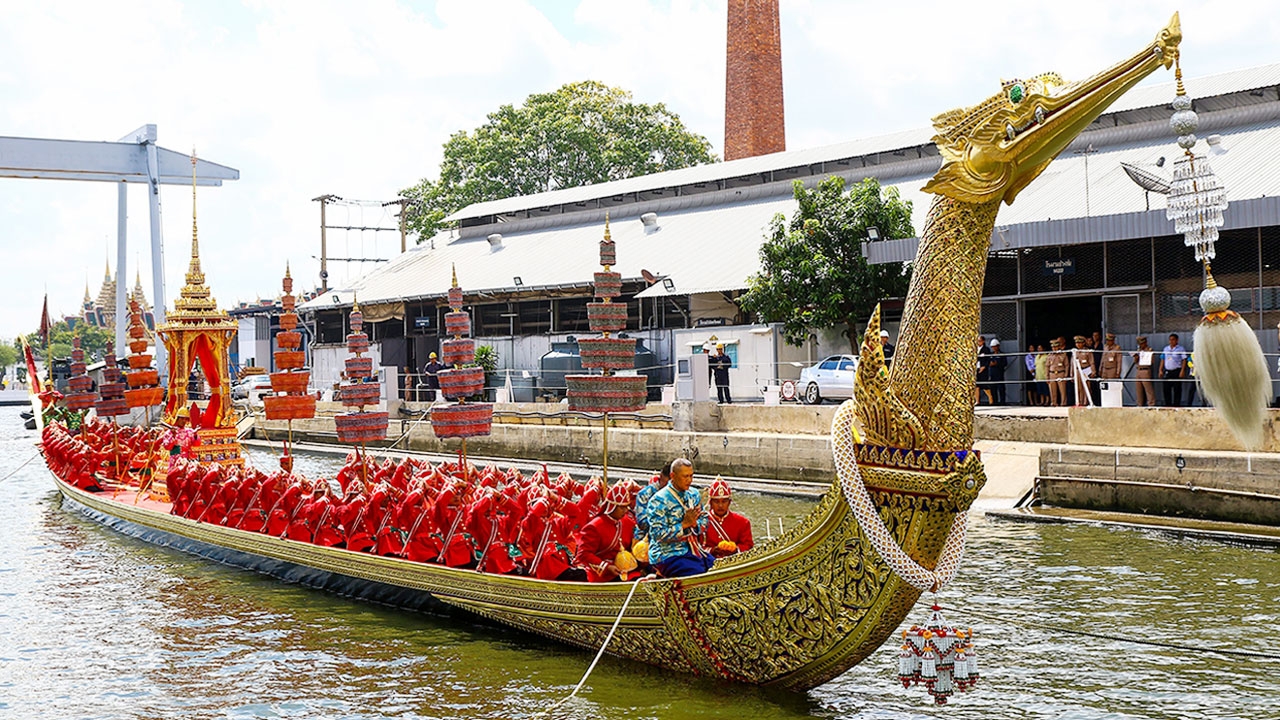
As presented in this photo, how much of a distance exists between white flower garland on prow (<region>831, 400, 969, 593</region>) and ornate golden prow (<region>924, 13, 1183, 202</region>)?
1600 millimetres

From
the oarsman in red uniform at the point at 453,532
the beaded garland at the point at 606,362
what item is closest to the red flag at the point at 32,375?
the oarsman in red uniform at the point at 453,532

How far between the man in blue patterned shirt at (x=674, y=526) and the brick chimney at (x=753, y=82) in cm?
3282

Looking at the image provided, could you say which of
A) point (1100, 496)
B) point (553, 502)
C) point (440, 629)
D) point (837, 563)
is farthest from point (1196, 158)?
A: point (1100, 496)

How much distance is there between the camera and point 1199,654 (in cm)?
915

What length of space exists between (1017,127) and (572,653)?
5.48m

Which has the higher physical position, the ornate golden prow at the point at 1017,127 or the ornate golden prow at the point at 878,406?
the ornate golden prow at the point at 1017,127

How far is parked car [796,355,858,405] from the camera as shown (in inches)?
893

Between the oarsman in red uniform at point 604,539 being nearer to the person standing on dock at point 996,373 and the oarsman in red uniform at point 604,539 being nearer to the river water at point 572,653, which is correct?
the river water at point 572,653

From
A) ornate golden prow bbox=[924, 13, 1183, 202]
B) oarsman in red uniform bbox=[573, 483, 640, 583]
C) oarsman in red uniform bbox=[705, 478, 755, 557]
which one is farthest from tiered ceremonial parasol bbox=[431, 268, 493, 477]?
ornate golden prow bbox=[924, 13, 1183, 202]

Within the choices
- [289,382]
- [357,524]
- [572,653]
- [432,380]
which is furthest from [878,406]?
[432,380]

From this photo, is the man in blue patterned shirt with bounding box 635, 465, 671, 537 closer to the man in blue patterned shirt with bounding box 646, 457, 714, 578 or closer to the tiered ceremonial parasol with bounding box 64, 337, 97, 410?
the man in blue patterned shirt with bounding box 646, 457, 714, 578

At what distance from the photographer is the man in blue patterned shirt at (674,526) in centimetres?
833

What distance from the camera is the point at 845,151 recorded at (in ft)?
108

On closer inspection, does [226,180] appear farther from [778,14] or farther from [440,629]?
[440,629]
